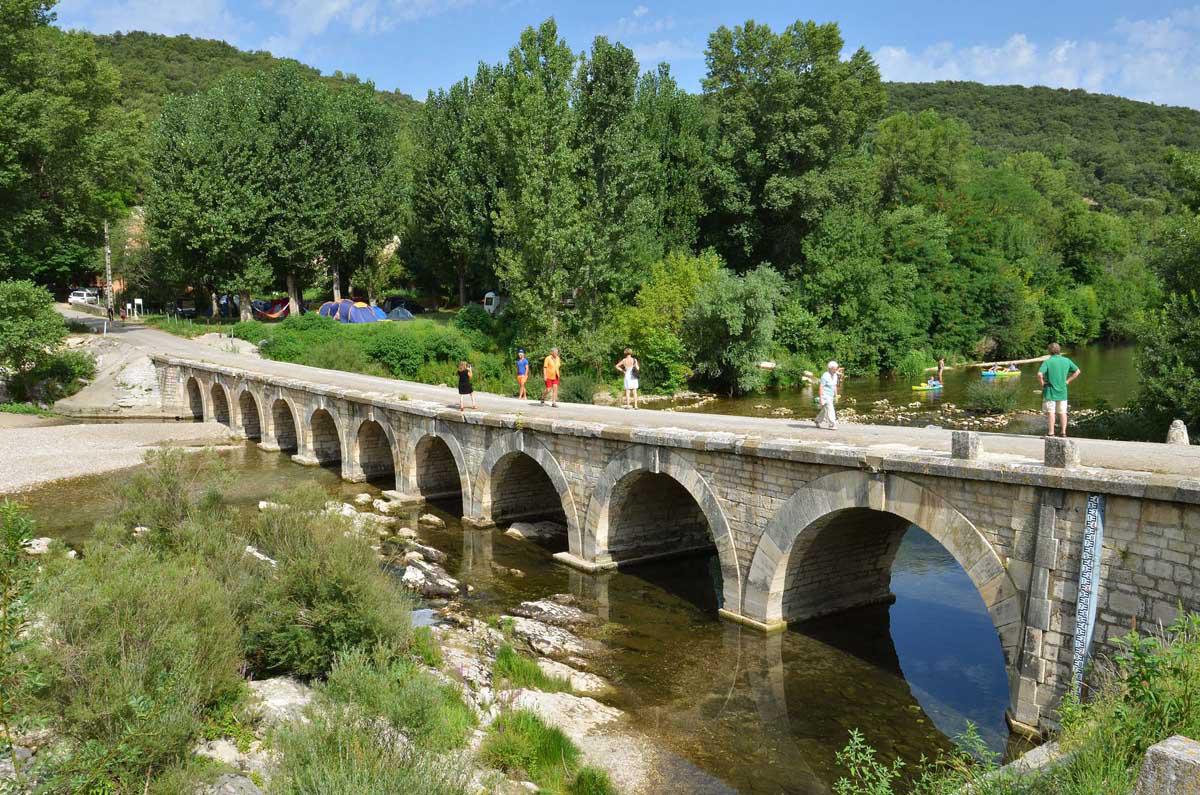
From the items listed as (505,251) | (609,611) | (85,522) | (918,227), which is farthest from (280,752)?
(918,227)

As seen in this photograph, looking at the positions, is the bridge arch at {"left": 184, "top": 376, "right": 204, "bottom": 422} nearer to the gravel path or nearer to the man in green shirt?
the gravel path

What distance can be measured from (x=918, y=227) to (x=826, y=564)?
4352cm

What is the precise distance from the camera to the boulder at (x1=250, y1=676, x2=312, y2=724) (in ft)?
32.0

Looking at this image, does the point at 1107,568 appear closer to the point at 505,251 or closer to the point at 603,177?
the point at 505,251

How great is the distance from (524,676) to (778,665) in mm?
4131

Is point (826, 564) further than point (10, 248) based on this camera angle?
No

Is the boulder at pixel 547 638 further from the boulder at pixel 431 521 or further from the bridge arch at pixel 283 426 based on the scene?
the bridge arch at pixel 283 426

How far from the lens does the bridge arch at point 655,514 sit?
14.8 m

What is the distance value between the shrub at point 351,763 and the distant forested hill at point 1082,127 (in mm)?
116713

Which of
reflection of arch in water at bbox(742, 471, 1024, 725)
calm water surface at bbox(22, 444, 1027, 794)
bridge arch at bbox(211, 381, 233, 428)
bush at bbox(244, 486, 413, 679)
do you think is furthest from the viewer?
bridge arch at bbox(211, 381, 233, 428)

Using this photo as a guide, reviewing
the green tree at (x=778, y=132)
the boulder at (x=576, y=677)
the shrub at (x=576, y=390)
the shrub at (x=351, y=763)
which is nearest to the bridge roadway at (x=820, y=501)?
the boulder at (x=576, y=677)

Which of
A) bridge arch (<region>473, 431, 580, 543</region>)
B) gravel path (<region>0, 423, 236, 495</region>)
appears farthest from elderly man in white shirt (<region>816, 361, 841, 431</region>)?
gravel path (<region>0, 423, 236, 495</region>)

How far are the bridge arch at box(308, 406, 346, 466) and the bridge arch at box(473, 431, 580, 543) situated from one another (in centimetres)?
951

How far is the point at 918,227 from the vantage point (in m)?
52.7
